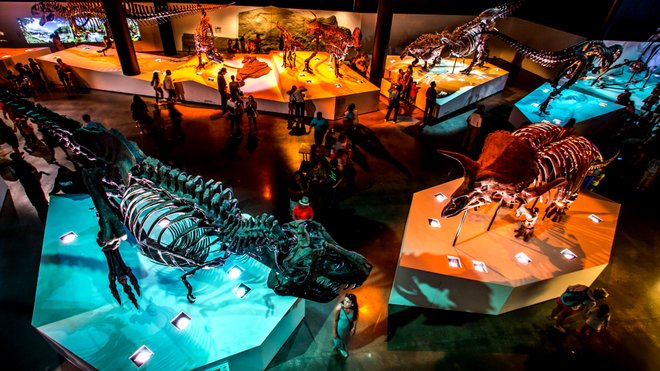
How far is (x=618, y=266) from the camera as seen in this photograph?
20.9 feet

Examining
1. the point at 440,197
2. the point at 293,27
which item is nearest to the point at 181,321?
the point at 440,197

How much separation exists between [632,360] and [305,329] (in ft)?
15.9

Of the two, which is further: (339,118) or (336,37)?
(336,37)

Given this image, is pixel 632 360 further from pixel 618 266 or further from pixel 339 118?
pixel 339 118

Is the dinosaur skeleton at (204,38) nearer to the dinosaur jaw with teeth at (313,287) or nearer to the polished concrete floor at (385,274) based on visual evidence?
the polished concrete floor at (385,274)

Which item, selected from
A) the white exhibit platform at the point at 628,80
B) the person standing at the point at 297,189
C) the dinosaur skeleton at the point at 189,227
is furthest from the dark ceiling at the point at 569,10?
the dinosaur skeleton at the point at 189,227

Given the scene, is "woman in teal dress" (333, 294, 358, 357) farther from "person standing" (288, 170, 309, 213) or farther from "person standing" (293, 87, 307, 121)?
"person standing" (293, 87, 307, 121)

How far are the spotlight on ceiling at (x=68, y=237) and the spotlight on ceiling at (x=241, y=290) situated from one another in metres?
2.78

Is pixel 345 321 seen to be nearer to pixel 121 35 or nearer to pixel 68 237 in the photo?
pixel 68 237

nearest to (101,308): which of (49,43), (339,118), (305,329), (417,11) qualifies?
(305,329)

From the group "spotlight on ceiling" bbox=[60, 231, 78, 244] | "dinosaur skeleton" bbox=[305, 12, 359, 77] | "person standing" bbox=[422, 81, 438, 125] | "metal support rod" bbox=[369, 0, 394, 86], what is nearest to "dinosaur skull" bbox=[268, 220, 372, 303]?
"spotlight on ceiling" bbox=[60, 231, 78, 244]

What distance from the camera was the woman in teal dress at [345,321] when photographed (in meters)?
4.19

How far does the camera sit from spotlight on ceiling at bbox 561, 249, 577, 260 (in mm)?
5336

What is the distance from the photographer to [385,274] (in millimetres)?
5738
